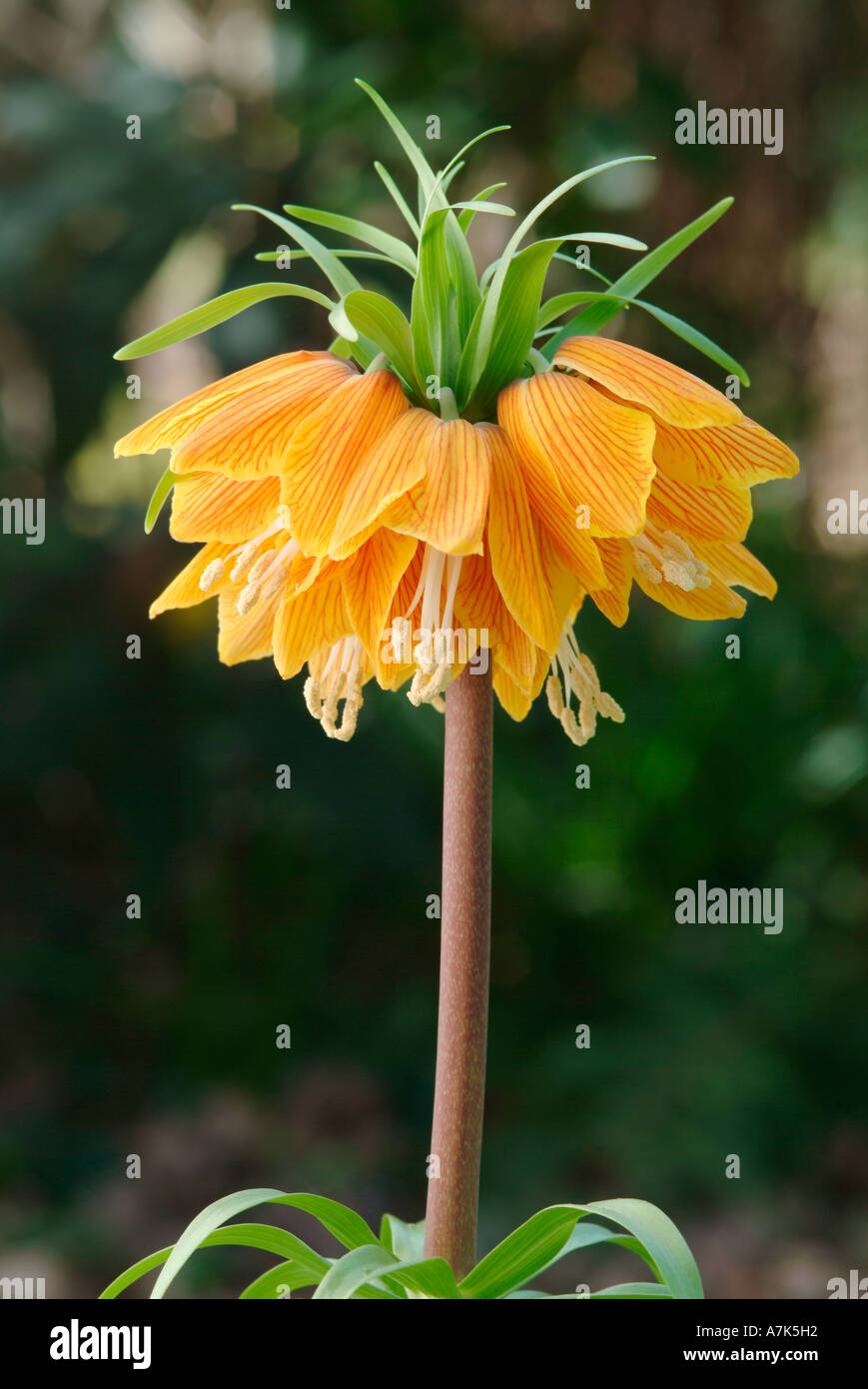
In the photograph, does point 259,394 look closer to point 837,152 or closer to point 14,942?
point 14,942

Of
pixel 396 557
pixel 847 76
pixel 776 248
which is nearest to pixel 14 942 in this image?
pixel 776 248

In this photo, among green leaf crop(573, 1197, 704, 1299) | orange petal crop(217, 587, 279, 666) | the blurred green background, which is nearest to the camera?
green leaf crop(573, 1197, 704, 1299)

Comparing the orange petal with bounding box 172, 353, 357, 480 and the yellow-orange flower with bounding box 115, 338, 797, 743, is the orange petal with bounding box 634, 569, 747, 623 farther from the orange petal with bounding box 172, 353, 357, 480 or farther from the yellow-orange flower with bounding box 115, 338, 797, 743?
the orange petal with bounding box 172, 353, 357, 480

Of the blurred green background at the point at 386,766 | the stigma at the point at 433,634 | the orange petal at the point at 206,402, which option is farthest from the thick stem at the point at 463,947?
the blurred green background at the point at 386,766

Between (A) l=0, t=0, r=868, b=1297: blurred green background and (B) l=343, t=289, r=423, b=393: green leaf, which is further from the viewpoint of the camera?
(A) l=0, t=0, r=868, b=1297: blurred green background

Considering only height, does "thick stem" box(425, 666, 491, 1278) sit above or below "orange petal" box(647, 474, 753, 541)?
below

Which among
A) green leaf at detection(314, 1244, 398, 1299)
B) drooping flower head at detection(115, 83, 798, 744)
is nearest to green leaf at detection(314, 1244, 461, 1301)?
green leaf at detection(314, 1244, 398, 1299)

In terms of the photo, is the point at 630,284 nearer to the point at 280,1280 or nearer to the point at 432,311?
the point at 432,311

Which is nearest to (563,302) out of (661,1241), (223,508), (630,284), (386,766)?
(630,284)
